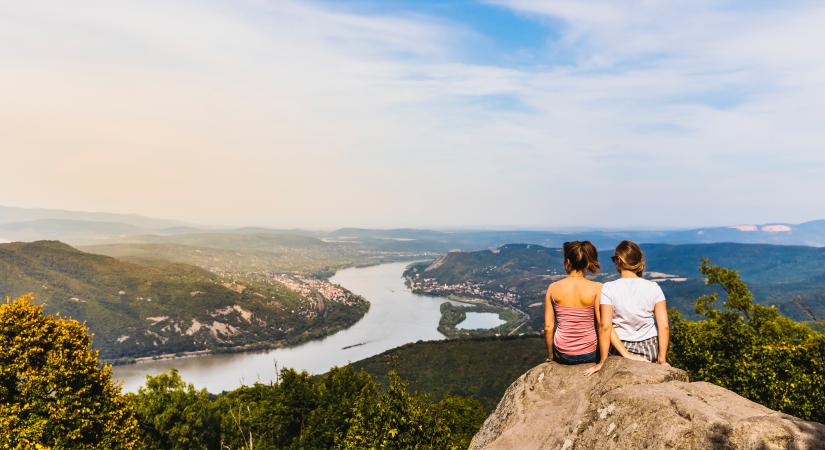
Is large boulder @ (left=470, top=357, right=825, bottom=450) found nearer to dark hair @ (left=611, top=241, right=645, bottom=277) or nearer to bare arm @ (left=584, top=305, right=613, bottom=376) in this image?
bare arm @ (left=584, top=305, right=613, bottom=376)

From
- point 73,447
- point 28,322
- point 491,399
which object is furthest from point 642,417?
point 491,399

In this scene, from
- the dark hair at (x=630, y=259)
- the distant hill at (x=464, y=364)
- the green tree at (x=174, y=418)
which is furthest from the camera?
the distant hill at (x=464, y=364)

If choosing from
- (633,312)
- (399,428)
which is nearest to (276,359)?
(399,428)

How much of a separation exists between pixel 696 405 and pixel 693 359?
23.3m

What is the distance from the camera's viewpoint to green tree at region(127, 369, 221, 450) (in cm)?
2825

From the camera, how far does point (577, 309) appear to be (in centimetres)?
858

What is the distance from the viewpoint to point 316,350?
17688 centimetres

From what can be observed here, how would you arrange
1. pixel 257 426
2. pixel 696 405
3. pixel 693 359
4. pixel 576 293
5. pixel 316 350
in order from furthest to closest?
pixel 316 350 < pixel 257 426 < pixel 693 359 < pixel 576 293 < pixel 696 405

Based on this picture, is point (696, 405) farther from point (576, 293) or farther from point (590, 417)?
point (576, 293)

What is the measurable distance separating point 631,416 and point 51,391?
2709cm

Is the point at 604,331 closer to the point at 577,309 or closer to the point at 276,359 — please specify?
the point at 577,309

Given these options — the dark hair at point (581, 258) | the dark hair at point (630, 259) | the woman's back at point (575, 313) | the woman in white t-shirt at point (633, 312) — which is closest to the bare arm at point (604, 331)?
the woman in white t-shirt at point (633, 312)

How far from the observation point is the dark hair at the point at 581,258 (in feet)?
28.0

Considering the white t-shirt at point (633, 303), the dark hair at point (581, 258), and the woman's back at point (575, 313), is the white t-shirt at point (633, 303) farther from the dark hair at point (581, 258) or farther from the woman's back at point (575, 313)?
the dark hair at point (581, 258)
